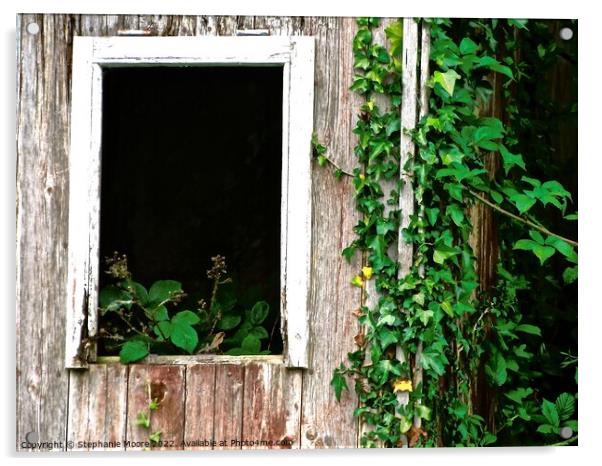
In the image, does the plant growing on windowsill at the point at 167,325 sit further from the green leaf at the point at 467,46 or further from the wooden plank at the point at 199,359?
the green leaf at the point at 467,46

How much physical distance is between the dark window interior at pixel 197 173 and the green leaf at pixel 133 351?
0.77 m

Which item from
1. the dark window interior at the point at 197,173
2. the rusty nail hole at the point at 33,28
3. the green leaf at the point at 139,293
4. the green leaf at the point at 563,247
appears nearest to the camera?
the rusty nail hole at the point at 33,28

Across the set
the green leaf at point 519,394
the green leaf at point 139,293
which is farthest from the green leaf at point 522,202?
the green leaf at point 139,293

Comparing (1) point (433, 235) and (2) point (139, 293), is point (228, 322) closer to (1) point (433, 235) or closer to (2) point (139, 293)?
(2) point (139, 293)

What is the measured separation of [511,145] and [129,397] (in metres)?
1.44

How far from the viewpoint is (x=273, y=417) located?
2557 mm

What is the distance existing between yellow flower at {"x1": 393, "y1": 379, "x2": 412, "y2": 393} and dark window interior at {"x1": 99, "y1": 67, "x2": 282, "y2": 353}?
2.94 feet

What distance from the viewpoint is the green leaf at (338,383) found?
2549mm

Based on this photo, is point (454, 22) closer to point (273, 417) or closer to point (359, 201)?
point (359, 201)

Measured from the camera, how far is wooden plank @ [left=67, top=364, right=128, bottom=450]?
253 cm

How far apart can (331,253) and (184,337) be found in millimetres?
531

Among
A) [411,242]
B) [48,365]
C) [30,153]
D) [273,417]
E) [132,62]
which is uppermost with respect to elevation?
[132,62]

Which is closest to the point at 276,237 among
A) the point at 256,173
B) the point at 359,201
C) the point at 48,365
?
the point at 256,173

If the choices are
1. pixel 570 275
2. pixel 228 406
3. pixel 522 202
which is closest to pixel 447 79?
pixel 522 202
